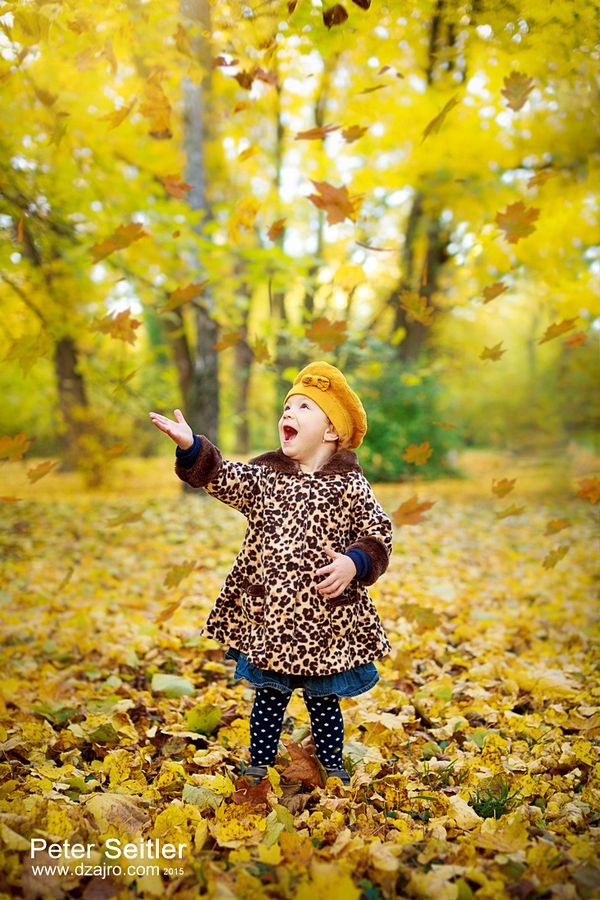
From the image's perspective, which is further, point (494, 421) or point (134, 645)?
point (494, 421)

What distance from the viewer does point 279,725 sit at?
228cm

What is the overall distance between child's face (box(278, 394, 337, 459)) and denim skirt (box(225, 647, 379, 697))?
706 millimetres

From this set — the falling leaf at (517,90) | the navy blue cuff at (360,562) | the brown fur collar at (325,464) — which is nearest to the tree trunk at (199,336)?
the falling leaf at (517,90)

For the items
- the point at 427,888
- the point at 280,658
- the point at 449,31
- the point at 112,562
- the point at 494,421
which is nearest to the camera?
the point at 427,888

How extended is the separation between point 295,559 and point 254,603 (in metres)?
0.21

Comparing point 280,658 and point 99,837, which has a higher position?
point 280,658

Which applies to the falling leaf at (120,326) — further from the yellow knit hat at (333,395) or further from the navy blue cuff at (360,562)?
the navy blue cuff at (360,562)

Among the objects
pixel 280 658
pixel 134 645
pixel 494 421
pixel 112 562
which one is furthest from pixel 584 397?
pixel 280 658

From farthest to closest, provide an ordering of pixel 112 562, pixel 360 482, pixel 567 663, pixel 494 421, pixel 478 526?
pixel 494 421 < pixel 478 526 < pixel 112 562 < pixel 567 663 < pixel 360 482

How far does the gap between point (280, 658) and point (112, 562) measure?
3699 millimetres

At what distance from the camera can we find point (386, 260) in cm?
1161

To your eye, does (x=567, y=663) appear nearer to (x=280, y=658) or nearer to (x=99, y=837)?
(x=280, y=658)

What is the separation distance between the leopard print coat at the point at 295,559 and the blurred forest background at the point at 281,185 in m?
0.93

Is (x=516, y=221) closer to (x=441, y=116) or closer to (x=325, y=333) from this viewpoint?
(x=441, y=116)
